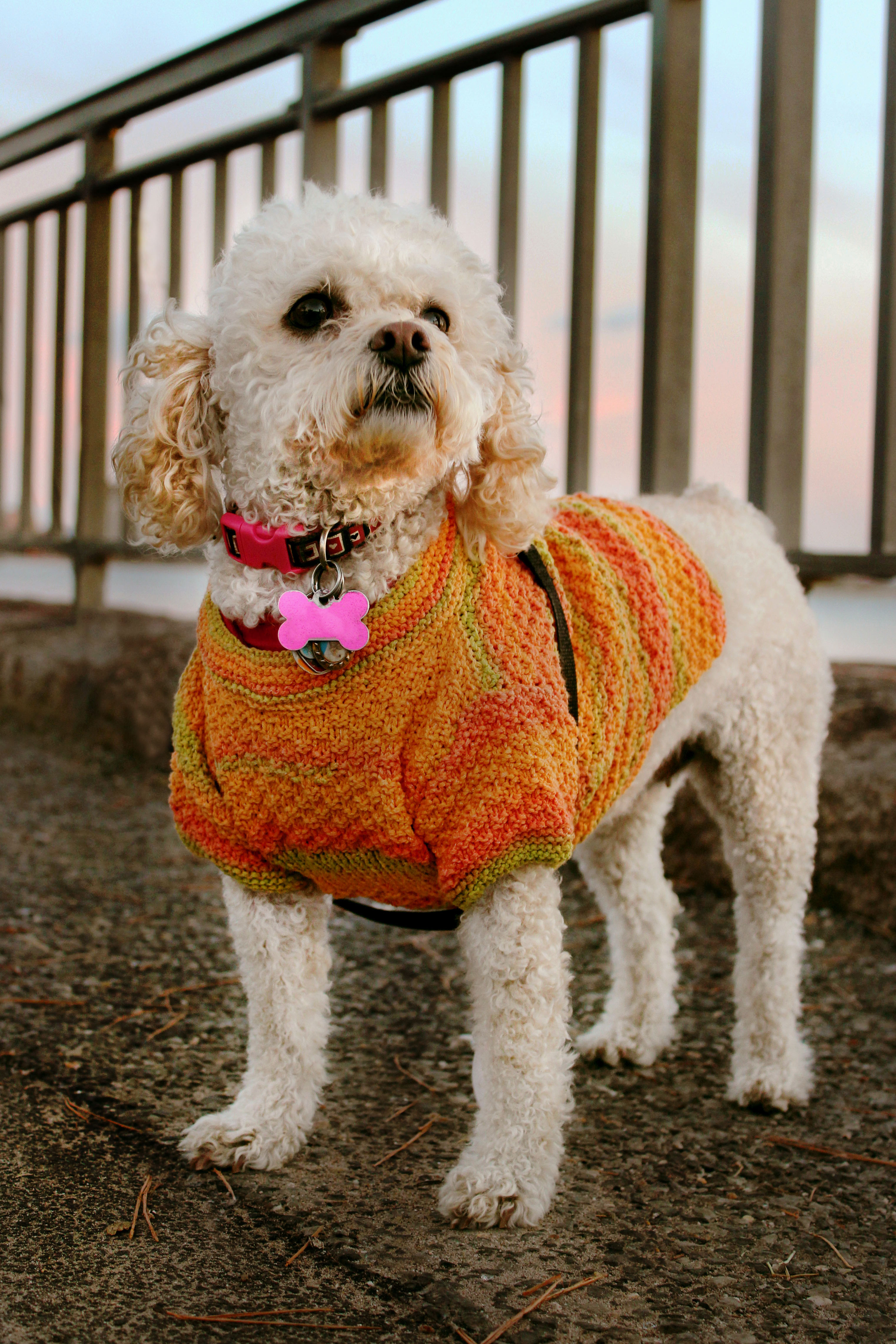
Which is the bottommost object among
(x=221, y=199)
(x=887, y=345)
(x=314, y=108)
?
(x=887, y=345)

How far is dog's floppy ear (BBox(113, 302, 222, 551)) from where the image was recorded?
171 cm

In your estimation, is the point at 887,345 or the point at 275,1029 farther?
the point at 887,345

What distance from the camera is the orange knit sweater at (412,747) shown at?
161 centimetres

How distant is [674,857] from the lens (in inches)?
132

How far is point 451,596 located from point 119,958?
1.55 metres

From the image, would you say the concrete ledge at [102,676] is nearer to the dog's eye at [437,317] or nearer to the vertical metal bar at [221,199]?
the vertical metal bar at [221,199]

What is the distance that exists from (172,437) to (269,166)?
3.82m

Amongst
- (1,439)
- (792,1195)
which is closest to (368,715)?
(792,1195)

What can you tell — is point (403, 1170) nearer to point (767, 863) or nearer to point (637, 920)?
point (637, 920)

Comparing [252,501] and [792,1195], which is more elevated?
[252,501]

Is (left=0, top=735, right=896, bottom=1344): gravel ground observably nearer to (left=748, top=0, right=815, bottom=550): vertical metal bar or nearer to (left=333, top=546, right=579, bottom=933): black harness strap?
(left=333, top=546, right=579, bottom=933): black harness strap

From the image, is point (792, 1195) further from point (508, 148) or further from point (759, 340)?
point (508, 148)

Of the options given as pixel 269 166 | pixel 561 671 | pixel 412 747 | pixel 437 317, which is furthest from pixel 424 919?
pixel 269 166

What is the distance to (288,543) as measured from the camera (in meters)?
1.66
